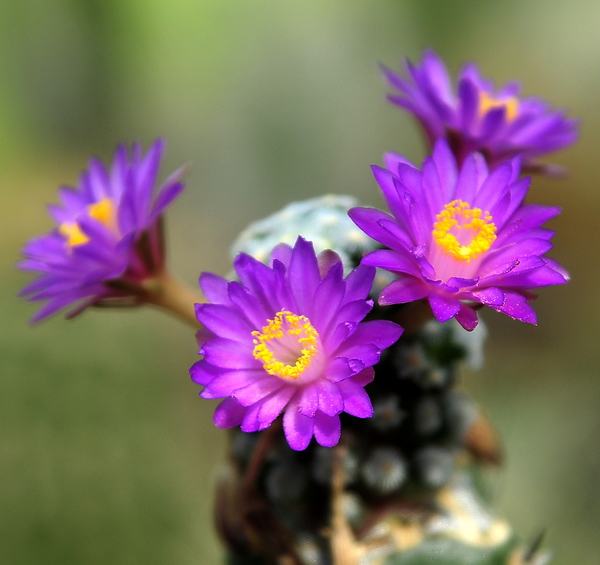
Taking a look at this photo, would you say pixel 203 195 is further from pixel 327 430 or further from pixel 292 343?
pixel 327 430

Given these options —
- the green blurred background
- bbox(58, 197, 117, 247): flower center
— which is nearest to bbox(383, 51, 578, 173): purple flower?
bbox(58, 197, 117, 247): flower center

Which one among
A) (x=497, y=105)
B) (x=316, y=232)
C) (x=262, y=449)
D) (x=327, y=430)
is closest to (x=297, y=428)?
(x=327, y=430)

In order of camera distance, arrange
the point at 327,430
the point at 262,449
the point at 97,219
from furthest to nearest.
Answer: the point at 97,219 → the point at 262,449 → the point at 327,430

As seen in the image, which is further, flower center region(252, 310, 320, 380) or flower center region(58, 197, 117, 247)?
flower center region(58, 197, 117, 247)

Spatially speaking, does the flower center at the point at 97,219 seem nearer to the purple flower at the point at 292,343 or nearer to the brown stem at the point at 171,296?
the brown stem at the point at 171,296

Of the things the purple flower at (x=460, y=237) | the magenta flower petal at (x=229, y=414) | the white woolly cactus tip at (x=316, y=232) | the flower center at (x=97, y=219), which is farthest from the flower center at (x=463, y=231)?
the flower center at (x=97, y=219)

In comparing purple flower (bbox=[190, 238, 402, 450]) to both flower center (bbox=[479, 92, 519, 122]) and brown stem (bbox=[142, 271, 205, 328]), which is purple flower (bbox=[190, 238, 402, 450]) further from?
flower center (bbox=[479, 92, 519, 122])
